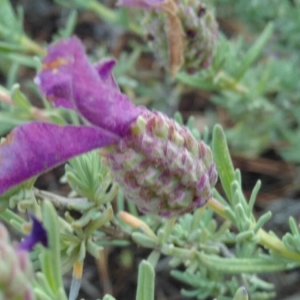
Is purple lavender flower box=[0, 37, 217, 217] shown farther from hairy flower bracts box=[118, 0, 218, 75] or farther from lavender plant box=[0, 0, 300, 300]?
hairy flower bracts box=[118, 0, 218, 75]

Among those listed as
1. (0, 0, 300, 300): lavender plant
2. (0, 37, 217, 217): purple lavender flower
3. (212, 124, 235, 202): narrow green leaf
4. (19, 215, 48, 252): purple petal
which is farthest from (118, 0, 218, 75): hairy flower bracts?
(19, 215, 48, 252): purple petal

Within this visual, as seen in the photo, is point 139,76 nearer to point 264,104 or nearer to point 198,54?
point 264,104

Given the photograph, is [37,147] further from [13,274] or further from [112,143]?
[13,274]

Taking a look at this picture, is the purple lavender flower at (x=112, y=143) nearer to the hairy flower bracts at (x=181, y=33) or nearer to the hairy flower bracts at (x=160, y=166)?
the hairy flower bracts at (x=160, y=166)

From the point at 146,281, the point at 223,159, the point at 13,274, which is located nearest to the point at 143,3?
the point at 223,159

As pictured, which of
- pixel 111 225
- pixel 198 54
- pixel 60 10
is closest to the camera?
pixel 111 225

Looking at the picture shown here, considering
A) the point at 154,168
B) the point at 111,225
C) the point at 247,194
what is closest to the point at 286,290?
the point at 247,194
